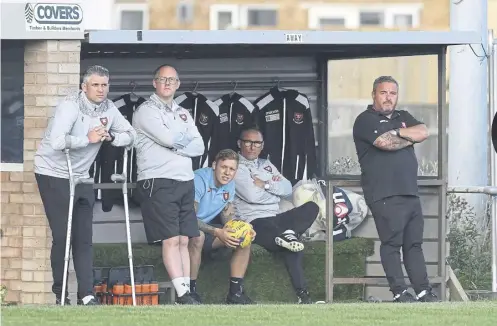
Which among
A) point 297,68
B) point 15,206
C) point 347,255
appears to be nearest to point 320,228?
point 347,255

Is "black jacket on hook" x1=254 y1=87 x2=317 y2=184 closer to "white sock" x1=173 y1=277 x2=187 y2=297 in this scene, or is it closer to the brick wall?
"white sock" x1=173 y1=277 x2=187 y2=297

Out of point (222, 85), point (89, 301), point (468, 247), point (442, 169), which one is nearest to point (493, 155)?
point (442, 169)

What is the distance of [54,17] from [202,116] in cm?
248

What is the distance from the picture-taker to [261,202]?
15.6m

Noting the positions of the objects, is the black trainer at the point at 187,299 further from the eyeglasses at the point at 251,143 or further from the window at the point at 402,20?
the window at the point at 402,20

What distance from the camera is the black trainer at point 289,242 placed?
15289 millimetres

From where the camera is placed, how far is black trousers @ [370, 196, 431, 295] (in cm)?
1460

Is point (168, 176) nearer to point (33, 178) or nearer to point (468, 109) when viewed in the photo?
point (33, 178)

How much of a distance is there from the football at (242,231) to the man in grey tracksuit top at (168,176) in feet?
1.64

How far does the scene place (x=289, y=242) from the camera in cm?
1530

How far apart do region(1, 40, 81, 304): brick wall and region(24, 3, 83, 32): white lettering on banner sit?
159 mm

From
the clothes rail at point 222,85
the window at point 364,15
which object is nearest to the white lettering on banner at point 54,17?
the clothes rail at point 222,85

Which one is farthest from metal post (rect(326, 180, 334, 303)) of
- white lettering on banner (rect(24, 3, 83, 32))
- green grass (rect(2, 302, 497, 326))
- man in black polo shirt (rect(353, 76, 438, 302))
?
white lettering on banner (rect(24, 3, 83, 32))

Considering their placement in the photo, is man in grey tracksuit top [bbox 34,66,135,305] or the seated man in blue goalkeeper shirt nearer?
man in grey tracksuit top [bbox 34,66,135,305]
